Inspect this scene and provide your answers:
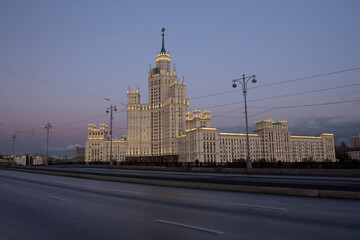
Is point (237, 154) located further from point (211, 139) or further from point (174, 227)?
point (174, 227)

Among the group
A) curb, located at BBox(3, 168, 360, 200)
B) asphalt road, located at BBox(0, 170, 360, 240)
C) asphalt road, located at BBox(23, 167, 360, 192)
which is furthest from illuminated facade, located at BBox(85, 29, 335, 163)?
asphalt road, located at BBox(0, 170, 360, 240)

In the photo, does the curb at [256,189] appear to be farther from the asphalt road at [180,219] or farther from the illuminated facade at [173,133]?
the illuminated facade at [173,133]

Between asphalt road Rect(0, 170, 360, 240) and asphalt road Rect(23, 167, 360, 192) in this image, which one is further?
asphalt road Rect(23, 167, 360, 192)

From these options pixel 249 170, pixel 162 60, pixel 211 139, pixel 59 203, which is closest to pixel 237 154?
pixel 211 139

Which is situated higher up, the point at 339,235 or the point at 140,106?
the point at 140,106

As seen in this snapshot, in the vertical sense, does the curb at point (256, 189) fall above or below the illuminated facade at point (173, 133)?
below

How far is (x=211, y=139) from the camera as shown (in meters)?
164

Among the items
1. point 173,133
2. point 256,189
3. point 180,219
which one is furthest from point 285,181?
point 173,133

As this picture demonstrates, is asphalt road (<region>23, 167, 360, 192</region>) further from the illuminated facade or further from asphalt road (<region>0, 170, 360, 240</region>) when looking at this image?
the illuminated facade

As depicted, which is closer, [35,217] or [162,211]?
[35,217]

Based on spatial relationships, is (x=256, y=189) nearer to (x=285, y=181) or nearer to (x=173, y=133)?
(x=285, y=181)

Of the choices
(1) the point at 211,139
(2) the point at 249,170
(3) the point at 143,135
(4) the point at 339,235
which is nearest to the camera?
(4) the point at 339,235

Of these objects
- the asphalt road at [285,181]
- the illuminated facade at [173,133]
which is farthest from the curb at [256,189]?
the illuminated facade at [173,133]

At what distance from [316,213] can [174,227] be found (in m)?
4.70
